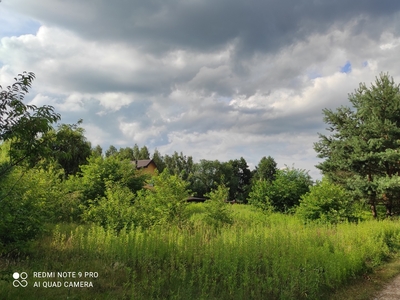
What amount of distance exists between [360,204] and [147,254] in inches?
583

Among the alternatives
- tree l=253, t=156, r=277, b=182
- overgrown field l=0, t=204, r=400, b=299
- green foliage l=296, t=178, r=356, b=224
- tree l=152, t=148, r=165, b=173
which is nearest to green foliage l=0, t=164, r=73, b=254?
overgrown field l=0, t=204, r=400, b=299

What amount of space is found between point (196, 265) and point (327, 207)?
31.8ft

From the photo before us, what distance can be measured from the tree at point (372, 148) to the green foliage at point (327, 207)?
8.52 ft

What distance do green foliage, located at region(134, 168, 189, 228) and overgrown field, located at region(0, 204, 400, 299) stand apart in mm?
1991

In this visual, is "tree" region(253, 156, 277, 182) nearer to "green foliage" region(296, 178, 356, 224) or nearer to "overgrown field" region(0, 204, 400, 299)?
"green foliage" region(296, 178, 356, 224)

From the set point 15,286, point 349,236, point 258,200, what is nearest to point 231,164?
point 258,200

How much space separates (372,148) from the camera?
16406 millimetres

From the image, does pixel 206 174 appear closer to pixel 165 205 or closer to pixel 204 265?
pixel 165 205

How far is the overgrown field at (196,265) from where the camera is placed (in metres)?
5.40

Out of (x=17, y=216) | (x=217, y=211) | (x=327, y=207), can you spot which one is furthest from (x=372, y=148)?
(x=17, y=216)

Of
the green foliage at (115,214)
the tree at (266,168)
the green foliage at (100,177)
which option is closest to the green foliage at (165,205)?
the green foliage at (115,214)

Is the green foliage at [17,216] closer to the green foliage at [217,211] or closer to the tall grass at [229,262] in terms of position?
the tall grass at [229,262]

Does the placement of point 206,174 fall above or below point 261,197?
above

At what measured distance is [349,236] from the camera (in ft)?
31.9
